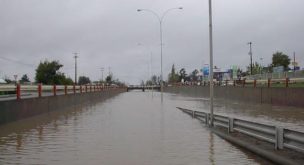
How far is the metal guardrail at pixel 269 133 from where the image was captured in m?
11.3

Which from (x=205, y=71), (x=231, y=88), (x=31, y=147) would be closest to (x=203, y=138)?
(x=31, y=147)

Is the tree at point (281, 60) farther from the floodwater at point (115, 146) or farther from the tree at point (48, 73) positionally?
the floodwater at point (115, 146)

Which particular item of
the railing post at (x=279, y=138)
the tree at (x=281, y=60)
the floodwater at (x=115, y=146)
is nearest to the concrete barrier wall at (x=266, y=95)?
the floodwater at (x=115, y=146)

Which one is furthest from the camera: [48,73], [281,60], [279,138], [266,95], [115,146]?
[281,60]

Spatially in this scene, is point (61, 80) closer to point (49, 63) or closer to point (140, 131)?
point (49, 63)

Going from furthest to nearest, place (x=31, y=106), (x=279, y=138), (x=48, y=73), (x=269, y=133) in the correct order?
1. (x=48, y=73)
2. (x=31, y=106)
3. (x=269, y=133)
4. (x=279, y=138)

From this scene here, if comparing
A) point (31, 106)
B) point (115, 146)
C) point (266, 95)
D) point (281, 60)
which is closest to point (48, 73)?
point (281, 60)

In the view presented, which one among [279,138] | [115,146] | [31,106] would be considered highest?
[31,106]

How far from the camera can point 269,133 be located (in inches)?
512

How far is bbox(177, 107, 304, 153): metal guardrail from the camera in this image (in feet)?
37.0

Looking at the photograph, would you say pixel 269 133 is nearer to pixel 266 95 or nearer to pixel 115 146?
pixel 115 146

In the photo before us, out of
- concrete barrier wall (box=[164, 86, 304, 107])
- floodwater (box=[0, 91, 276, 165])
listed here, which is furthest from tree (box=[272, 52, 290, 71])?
floodwater (box=[0, 91, 276, 165])

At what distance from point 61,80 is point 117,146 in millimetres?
94480

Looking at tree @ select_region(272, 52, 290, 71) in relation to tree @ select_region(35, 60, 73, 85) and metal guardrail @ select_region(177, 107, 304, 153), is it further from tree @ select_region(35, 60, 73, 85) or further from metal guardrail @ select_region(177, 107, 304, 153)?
metal guardrail @ select_region(177, 107, 304, 153)
